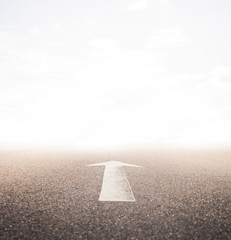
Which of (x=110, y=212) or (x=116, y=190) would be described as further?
(x=116, y=190)

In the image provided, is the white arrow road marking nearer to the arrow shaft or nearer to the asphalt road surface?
the arrow shaft

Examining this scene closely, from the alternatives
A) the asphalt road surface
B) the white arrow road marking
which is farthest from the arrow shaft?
the asphalt road surface

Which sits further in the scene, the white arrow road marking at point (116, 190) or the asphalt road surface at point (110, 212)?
the white arrow road marking at point (116, 190)

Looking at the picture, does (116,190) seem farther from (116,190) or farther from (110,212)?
(110,212)

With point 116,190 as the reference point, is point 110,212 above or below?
below

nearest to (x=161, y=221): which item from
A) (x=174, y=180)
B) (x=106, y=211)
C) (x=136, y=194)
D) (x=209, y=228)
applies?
(x=209, y=228)

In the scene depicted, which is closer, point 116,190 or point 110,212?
point 110,212

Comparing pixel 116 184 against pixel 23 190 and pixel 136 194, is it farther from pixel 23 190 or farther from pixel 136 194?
pixel 23 190

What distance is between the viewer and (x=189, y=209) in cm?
757

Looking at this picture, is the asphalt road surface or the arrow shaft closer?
the asphalt road surface

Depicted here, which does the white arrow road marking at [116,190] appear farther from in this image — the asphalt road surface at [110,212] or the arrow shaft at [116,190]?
the asphalt road surface at [110,212]

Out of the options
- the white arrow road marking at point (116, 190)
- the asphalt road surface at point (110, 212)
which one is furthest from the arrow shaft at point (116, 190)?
the asphalt road surface at point (110, 212)

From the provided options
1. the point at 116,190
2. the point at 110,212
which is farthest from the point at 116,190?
the point at 110,212

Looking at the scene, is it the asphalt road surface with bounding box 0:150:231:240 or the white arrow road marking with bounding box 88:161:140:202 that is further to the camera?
the white arrow road marking with bounding box 88:161:140:202
